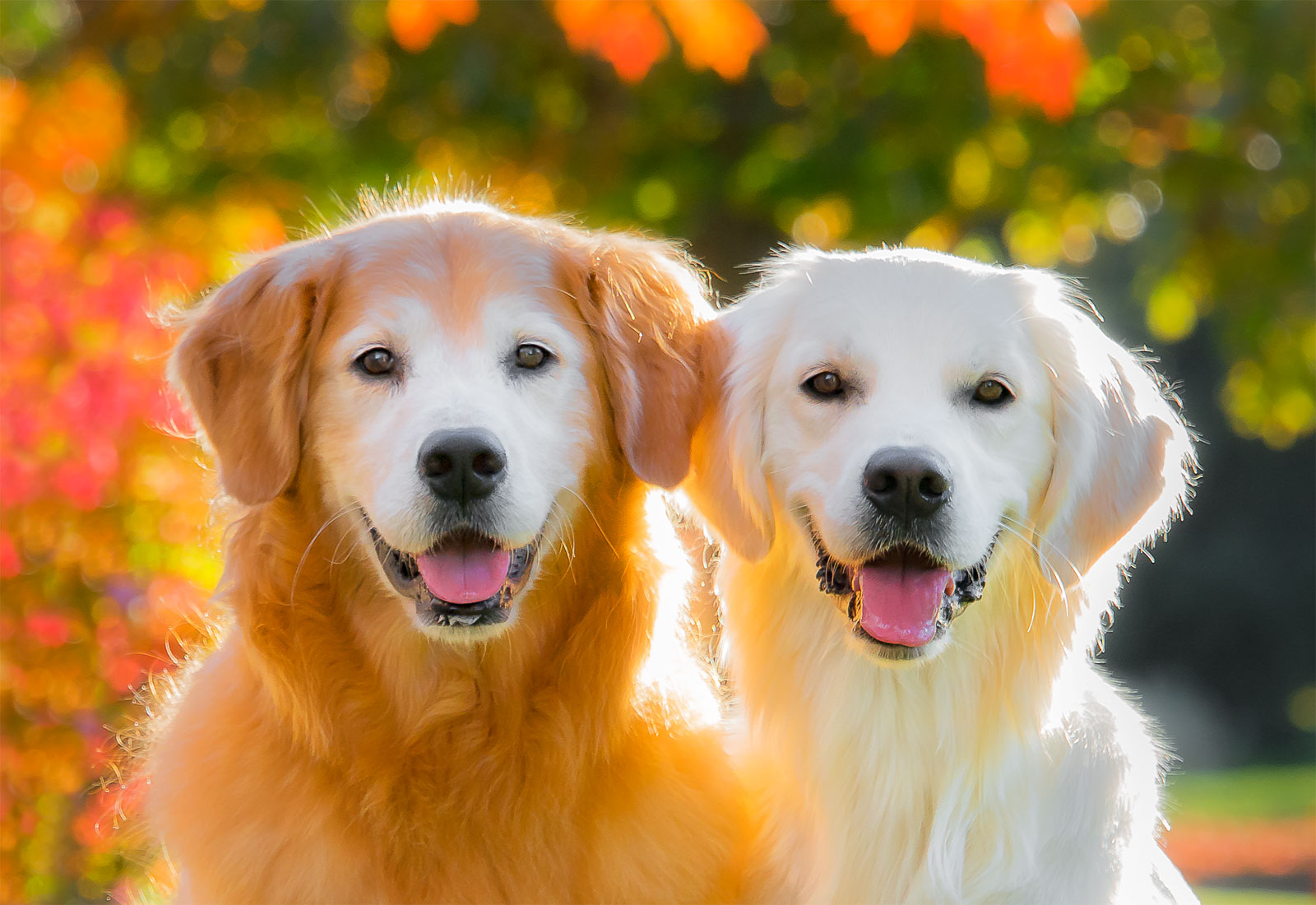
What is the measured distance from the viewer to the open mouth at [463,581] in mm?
2814

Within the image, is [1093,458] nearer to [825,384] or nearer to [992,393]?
[992,393]

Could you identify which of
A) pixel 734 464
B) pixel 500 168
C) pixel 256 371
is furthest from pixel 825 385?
pixel 500 168

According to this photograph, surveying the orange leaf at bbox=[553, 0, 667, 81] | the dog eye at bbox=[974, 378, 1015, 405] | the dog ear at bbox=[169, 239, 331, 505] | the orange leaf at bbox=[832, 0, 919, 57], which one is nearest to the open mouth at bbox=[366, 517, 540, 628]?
the dog ear at bbox=[169, 239, 331, 505]

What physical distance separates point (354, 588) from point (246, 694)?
0.35m

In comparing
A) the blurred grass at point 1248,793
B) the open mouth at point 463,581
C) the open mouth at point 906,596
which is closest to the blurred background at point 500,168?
the open mouth at point 463,581

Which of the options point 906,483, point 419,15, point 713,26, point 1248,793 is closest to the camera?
point 906,483

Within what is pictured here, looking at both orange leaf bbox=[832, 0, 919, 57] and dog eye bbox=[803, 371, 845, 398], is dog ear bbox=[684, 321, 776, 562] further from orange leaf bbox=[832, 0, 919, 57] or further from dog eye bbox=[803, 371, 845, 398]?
orange leaf bbox=[832, 0, 919, 57]

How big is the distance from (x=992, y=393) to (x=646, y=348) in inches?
30.8

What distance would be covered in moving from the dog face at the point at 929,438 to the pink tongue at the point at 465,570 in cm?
51

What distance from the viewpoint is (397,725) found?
2986 mm

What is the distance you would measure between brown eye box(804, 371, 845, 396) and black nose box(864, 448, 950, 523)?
248mm

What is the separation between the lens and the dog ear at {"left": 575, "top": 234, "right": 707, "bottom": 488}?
299 cm

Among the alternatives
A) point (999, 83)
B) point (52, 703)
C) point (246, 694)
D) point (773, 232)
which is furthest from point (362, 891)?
point (773, 232)

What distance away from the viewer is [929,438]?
8.77 feet
